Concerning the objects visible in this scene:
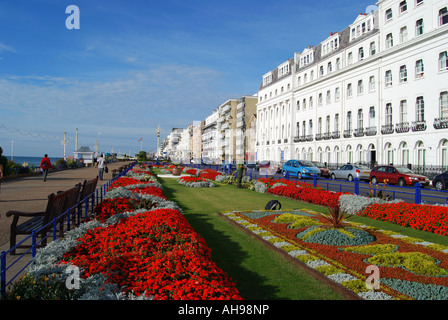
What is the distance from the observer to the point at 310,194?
15.6m

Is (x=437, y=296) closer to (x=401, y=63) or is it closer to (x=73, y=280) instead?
(x=73, y=280)

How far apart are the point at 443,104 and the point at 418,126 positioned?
2.71 metres

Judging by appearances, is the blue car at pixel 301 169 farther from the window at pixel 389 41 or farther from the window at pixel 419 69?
the window at pixel 389 41

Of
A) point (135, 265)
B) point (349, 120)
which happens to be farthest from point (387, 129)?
point (135, 265)

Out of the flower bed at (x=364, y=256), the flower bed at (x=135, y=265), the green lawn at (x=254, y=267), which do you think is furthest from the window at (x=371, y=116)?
the flower bed at (x=135, y=265)

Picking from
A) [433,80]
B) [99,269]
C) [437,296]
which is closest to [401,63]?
[433,80]

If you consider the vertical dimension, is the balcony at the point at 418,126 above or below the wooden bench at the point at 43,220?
above

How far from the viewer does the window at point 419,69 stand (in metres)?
31.2

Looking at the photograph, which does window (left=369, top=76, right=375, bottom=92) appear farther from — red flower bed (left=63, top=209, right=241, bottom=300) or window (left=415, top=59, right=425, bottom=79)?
red flower bed (left=63, top=209, right=241, bottom=300)

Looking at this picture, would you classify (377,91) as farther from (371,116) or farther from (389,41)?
(389,41)

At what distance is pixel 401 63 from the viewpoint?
109ft

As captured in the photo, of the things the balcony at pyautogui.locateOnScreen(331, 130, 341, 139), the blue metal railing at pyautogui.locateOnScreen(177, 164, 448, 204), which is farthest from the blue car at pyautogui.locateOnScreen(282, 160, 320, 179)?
the balcony at pyautogui.locateOnScreen(331, 130, 341, 139)

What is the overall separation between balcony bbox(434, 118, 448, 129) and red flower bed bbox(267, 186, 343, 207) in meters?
18.2

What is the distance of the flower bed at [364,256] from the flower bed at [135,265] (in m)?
1.97
